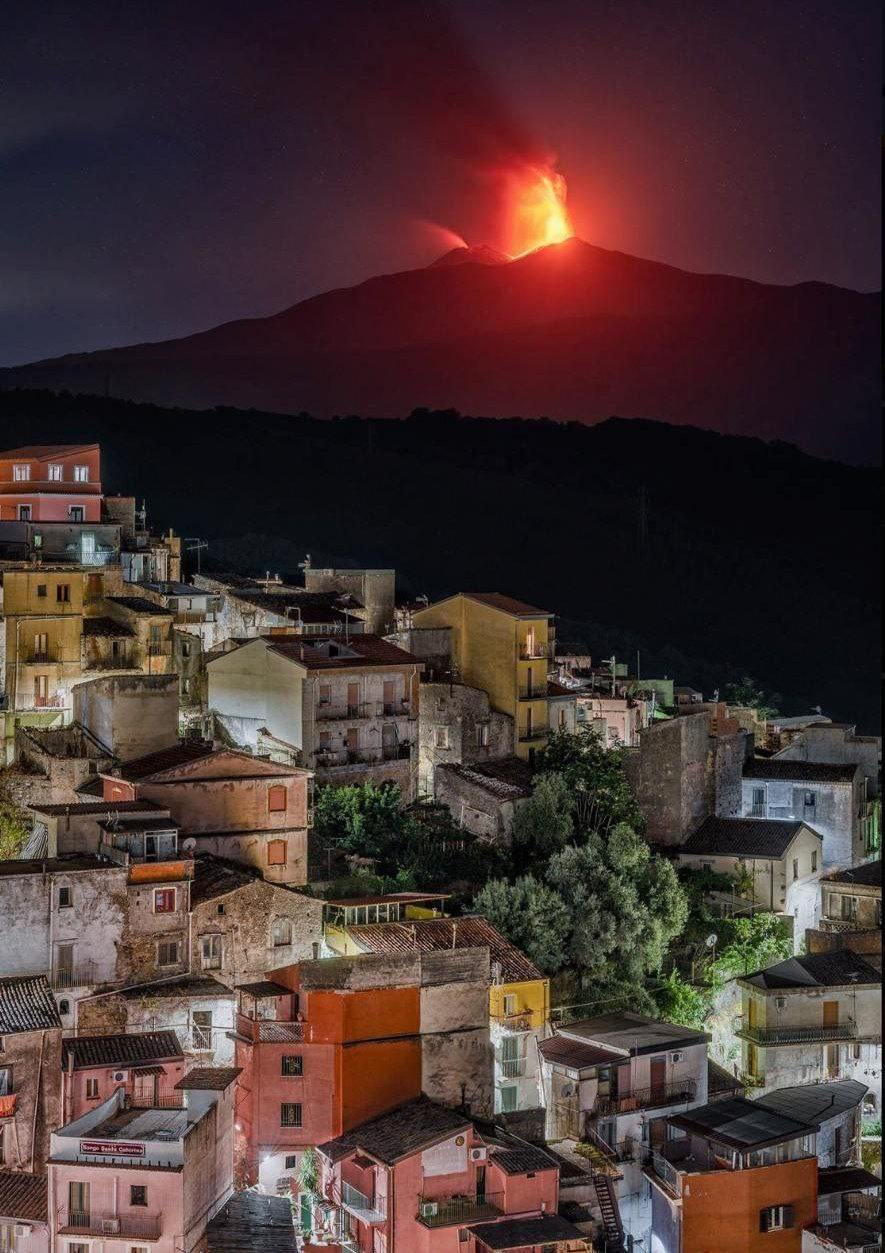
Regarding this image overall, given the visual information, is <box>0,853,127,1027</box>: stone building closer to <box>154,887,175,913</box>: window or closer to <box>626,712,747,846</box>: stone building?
<box>154,887,175,913</box>: window

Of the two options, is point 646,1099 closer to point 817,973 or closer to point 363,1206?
point 817,973

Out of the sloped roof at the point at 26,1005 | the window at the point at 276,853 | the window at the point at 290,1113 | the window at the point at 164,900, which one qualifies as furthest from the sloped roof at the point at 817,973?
the sloped roof at the point at 26,1005

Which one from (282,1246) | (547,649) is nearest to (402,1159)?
(282,1246)

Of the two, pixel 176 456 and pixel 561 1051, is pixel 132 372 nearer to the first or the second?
pixel 176 456

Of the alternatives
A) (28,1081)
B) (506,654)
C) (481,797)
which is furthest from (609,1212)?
(506,654)

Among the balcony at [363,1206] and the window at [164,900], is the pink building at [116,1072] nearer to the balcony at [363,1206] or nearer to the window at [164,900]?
the window at [164,900]

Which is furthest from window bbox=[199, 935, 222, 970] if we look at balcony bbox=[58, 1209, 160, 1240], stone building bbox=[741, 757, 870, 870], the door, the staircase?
stone building bbox=[741, 757, 870, 870]
